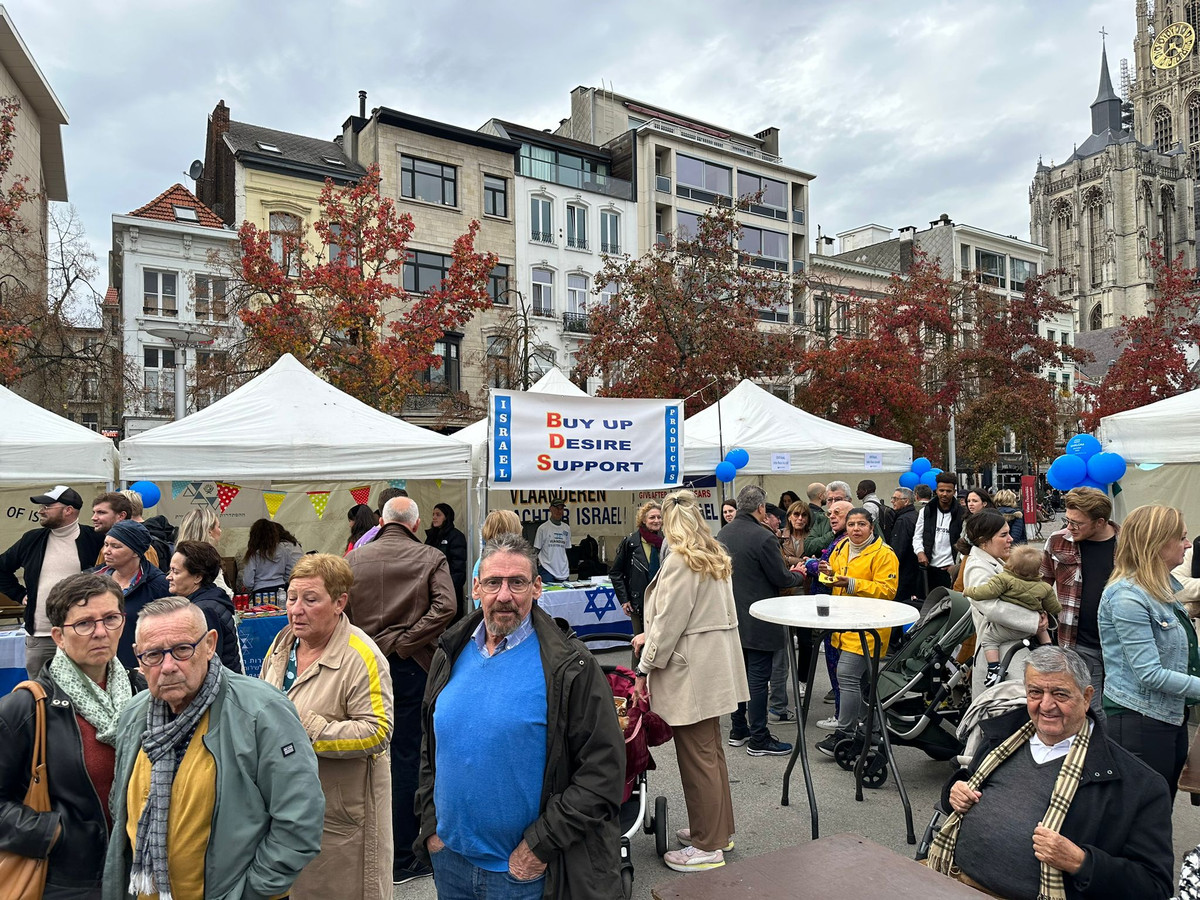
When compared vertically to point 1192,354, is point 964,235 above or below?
above

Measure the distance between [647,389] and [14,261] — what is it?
629 inches

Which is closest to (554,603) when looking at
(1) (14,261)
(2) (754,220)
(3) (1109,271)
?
(1) (14,261)

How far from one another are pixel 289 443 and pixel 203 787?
593 centimetres

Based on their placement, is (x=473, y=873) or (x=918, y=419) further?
(x=918, y=419)

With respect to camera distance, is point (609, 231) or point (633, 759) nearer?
point (633, 759)

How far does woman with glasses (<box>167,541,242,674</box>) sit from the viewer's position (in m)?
3.74

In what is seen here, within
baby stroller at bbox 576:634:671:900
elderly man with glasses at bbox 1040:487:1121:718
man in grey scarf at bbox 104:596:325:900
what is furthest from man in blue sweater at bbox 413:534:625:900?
elderly man with glasses at bbox 1040:487:1121:718

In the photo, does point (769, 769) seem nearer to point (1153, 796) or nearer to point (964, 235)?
point (1153, 796)

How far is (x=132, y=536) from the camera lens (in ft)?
13.8

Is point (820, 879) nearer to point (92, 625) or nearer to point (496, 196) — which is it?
point (92, 625)

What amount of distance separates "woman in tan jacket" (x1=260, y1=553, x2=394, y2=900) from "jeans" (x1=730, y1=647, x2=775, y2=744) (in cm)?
338

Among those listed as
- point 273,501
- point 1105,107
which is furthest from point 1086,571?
point 1105,107

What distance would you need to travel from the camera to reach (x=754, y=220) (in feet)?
124

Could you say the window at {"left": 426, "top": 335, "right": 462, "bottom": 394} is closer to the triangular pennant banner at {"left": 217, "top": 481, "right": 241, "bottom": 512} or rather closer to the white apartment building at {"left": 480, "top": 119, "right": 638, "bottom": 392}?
the white apartment building at {"left": 480, "top": 119, "right": 638, "bottom": 392}
